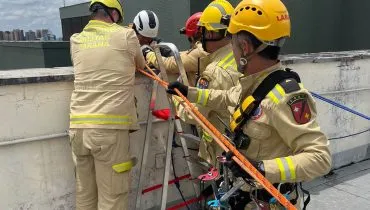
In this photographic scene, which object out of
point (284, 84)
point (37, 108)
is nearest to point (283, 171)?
point (284, 84)

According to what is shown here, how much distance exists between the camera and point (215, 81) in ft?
8.98

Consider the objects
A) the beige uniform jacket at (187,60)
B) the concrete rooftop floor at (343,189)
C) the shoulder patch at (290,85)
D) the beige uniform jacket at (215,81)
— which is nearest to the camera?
the shoulder patch at (290,85)

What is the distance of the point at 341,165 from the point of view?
15.8ft

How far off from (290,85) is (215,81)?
1.03 meters

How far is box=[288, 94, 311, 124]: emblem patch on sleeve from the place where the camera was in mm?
1688

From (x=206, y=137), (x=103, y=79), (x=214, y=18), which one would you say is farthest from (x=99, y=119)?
(x=214, y=18)

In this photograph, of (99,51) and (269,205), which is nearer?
(269,205)

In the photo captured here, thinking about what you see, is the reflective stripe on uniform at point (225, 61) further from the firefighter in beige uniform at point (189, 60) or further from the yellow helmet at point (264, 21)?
the yellow helmet at point (264, 21)

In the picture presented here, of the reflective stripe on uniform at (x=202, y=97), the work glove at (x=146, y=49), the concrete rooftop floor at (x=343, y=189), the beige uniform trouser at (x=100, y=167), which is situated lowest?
the concrete rooftop floor at (x=343, y=189)

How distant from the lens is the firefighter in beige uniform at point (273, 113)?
162 centimetres

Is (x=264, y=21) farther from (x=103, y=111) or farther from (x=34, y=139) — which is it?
(x=34, y=139)

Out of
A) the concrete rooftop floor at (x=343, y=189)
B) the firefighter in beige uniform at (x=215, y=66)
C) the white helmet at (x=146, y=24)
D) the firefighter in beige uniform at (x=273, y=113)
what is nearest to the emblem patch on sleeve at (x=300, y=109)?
the firefighter in beige uniform at (x=273, y=113)

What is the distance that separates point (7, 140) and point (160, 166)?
134cm

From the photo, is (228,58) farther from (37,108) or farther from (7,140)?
(7,140)
